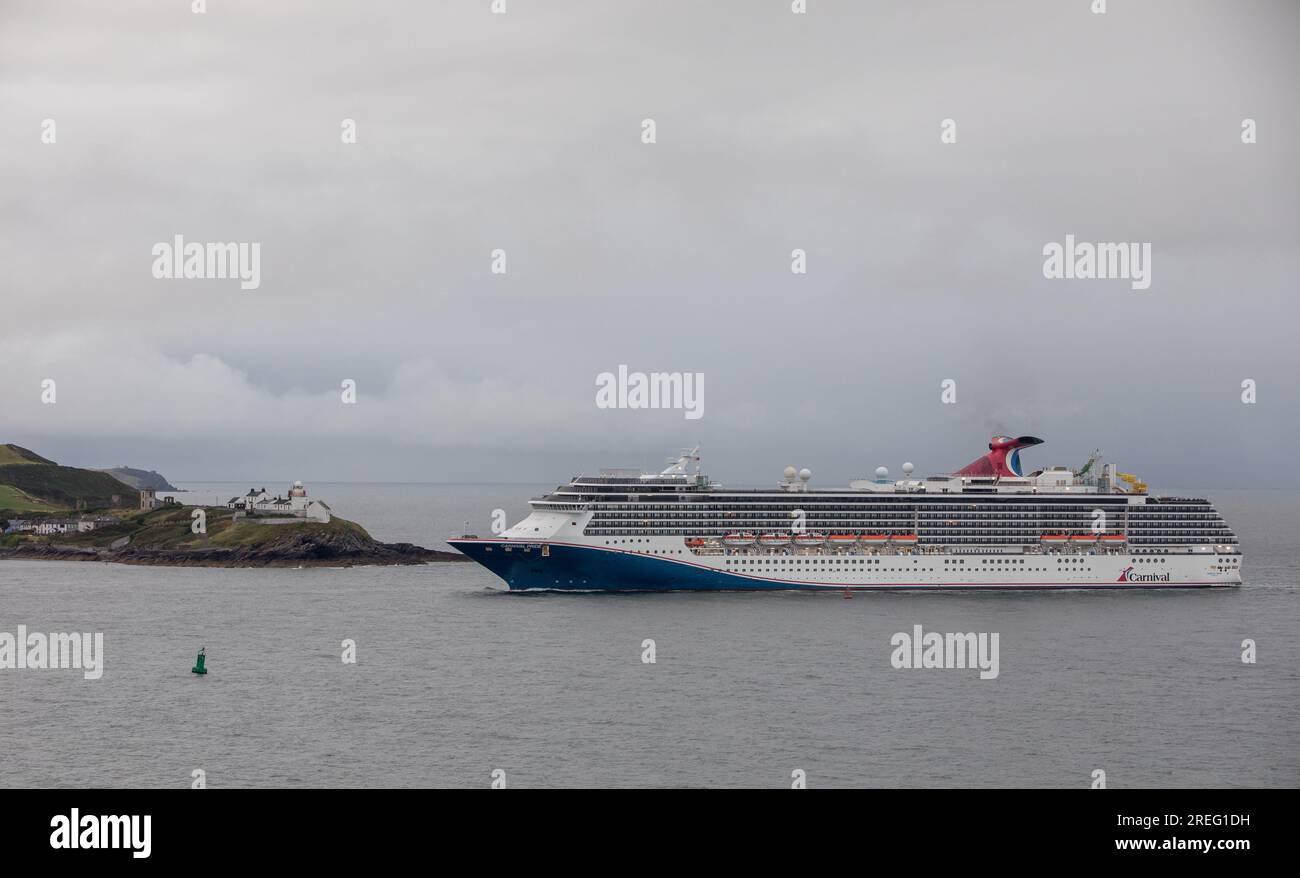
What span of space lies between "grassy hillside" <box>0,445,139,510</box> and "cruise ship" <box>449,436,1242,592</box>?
88.0 m

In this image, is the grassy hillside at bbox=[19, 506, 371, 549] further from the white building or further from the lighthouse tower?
the lighthouse tower

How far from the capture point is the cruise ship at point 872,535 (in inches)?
2638

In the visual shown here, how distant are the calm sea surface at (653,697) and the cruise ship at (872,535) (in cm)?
276

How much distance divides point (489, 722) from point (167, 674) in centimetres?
1512

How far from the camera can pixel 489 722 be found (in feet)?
118

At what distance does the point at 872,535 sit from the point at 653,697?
34167mm

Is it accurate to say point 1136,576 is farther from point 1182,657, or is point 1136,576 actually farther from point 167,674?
point 167,674

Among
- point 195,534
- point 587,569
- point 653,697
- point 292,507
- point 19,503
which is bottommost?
point 653,697

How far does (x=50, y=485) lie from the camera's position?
495 feet

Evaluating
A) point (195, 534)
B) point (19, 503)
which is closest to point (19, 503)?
point (19, 503)
